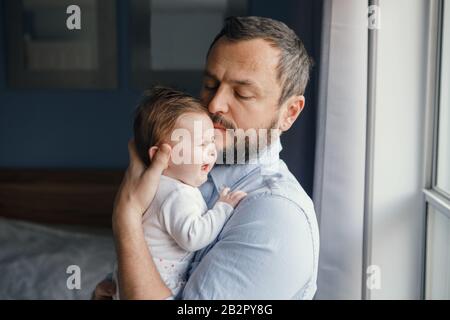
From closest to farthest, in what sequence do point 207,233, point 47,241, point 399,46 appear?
point 207,233
point 399,46
point 47,241

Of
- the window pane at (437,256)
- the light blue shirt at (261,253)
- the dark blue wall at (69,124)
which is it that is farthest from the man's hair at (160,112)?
the dark blue wall at (69,124)

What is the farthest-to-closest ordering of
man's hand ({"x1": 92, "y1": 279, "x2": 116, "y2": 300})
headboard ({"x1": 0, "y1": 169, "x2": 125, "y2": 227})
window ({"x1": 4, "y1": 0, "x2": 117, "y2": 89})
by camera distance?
headboard ({"x1": 0, "y1": 169, "x2": 125, "y2": 227}), window ({"x1": 4, "y1": 0, "x2": 117, "y2": 89}), man's hand ({"x1": 92, "y1": 279, "x2": 116, "y2": 300})

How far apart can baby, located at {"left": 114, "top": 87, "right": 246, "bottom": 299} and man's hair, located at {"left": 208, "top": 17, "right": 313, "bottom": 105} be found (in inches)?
3.4

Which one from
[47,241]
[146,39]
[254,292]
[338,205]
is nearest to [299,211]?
[254,292]

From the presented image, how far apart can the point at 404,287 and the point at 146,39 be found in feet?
2.82

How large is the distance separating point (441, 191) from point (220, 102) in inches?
29.6

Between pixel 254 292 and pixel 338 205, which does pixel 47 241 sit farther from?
pixel 254 292

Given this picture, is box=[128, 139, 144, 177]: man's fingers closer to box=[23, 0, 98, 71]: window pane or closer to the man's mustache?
the man's mustache

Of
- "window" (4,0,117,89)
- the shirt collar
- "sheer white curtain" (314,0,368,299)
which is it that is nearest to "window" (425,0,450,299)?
"sheer white curtain" (314,0,368,299)

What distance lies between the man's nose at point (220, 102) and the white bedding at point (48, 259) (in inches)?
36.1

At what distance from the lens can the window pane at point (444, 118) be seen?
3.67 feet

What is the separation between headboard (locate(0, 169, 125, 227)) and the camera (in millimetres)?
1729

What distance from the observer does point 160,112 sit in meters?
0.56
